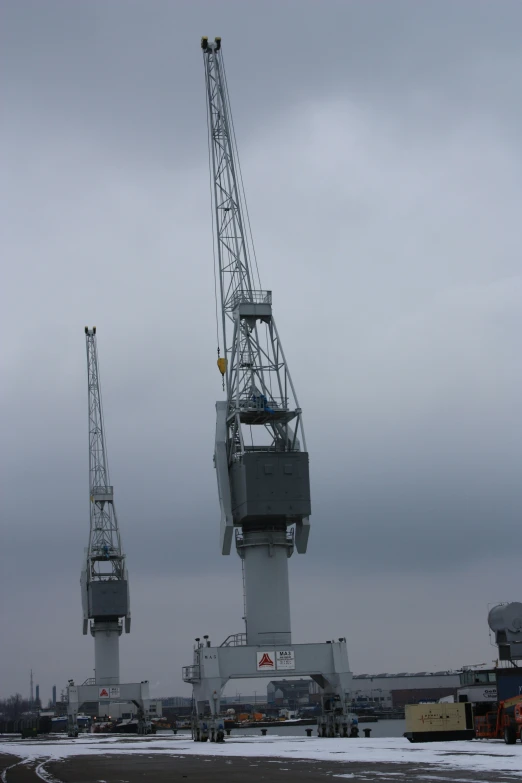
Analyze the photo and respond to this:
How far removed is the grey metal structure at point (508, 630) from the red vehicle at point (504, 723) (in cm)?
992

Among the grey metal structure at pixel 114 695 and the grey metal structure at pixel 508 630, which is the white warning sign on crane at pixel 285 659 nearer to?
the grey metal structure at pixel 508 630

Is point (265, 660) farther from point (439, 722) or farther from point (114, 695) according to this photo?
point (114, 695)

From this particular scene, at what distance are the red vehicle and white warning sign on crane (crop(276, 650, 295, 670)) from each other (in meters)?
19.1

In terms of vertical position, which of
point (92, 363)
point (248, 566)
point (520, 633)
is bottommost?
point (520, 633)

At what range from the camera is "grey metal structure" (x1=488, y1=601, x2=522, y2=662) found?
63.4m

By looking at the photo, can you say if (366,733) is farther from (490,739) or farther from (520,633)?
→ (490,739)

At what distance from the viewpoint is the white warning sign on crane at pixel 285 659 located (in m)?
70.8

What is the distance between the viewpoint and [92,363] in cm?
16175

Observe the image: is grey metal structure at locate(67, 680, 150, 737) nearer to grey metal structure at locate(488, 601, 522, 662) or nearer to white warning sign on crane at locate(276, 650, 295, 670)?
white warning sign on crane at locate(276, 650, 295, 670)

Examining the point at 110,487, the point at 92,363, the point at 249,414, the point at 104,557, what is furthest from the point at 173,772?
the point at 92,363

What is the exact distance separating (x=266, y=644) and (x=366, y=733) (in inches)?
370

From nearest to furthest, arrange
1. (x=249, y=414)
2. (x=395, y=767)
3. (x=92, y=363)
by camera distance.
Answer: (x=395, y=767) < (x=249, y=414) < (x=92, y=363)

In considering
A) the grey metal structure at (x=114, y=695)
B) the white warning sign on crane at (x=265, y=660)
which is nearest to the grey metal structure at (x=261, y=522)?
the white warning sign on crane at (x=265, y=660)

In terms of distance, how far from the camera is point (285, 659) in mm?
71000
